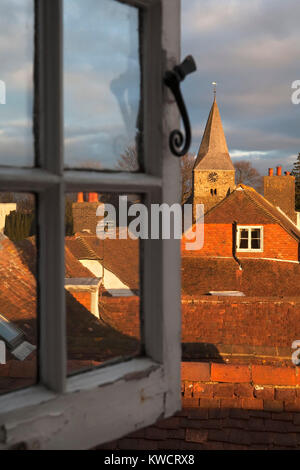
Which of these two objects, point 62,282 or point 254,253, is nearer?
point 62,282

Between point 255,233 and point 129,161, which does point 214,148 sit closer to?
point 255,233

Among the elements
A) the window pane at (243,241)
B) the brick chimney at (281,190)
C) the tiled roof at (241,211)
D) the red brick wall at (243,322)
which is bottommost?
the red brick wall at (243,322)

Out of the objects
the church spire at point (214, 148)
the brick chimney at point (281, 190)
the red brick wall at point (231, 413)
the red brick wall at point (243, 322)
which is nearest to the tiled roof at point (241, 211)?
the red brick wall at point (243, 322)

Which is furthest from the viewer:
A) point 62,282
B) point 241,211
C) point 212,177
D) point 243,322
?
point 212,177

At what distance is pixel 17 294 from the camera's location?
4438 millimetres

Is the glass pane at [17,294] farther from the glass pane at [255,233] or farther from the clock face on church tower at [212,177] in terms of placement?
the clock face on church tower at [212,177]

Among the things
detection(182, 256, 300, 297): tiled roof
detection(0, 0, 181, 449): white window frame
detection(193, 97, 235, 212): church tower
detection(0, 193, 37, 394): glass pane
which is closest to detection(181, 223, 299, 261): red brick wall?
detection(182, 256, 300, 297): tiled roof

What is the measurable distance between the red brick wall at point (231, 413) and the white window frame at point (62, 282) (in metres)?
0.73

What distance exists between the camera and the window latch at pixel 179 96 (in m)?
1.00

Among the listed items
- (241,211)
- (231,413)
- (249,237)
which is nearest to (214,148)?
(241,211)

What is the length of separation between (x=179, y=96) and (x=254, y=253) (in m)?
15.5

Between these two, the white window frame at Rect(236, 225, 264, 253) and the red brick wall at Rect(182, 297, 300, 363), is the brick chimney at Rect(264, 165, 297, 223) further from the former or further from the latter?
the red brick wall at Rect(182, 297, 300, 363)
